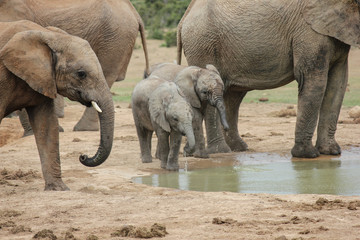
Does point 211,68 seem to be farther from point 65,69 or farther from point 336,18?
point 65,69

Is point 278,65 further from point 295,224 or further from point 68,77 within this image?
point 295,224

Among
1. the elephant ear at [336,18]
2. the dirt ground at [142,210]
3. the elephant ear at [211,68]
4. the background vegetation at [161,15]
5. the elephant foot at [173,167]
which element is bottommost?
the dirt ground at [142,210]

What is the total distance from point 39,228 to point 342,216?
205 cm

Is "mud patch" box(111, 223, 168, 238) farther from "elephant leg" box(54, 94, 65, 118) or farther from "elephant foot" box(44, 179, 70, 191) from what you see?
"elephant leg" box(54, 94, 65, 118)

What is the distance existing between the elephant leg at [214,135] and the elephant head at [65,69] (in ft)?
10.7

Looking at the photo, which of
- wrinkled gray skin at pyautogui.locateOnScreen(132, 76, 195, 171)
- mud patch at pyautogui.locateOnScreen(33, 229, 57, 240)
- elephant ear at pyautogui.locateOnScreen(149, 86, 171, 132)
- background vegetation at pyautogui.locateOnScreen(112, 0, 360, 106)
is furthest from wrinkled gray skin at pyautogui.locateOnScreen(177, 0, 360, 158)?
background vegetation at pyautogui.locateOnScreen(112, 0, 360, 106)

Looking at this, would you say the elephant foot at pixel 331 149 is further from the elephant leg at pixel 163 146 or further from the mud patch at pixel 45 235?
the mud patch at pixel 45 235

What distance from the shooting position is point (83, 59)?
→ 6.30 metres

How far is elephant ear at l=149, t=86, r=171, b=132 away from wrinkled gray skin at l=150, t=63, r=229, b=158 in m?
0.53

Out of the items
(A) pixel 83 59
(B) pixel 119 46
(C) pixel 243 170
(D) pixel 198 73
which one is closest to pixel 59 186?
(A) pixel 83 59

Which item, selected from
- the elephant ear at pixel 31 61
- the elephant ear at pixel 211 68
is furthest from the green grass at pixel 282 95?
the elephant ear at pixel 31 61

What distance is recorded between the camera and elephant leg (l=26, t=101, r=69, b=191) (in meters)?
6.57

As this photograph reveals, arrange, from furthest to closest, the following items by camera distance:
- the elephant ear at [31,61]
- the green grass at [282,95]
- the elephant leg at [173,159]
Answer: the green grass at [282,95] < the elephant leg at [173,159] < the elephant ear at [31,61]

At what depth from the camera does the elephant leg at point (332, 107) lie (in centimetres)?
912
